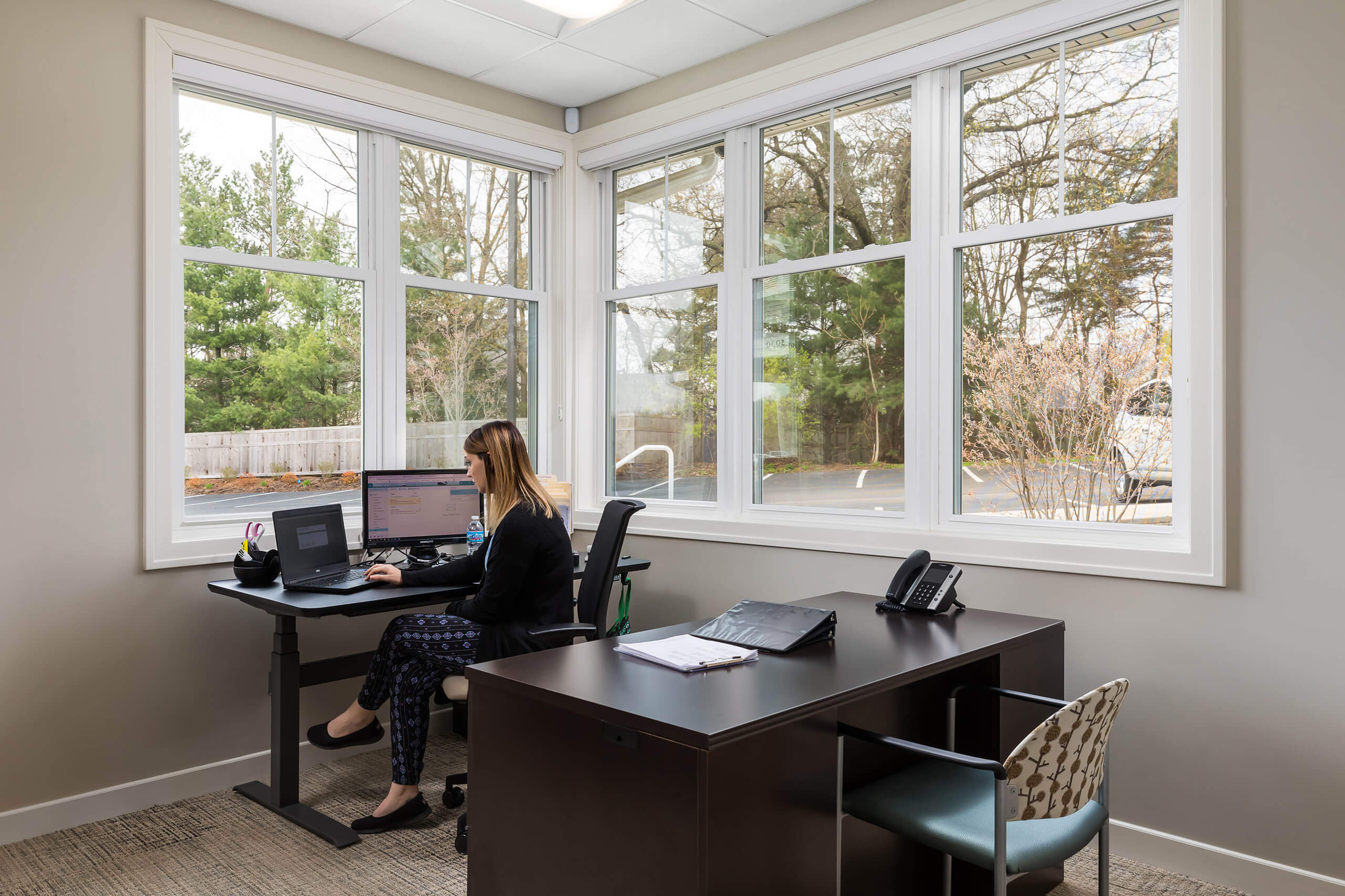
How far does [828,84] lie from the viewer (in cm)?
345

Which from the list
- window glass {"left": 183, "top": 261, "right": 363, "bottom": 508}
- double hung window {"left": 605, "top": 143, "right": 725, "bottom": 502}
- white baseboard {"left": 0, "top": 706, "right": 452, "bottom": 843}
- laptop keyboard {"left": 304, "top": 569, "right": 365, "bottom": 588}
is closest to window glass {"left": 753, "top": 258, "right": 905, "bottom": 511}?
double hung window {"left": 605, "top": 143, "right": 725, "bottom": 502}

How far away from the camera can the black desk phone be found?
2.54 meters

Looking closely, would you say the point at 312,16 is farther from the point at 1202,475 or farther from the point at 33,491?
the point at 1202,475

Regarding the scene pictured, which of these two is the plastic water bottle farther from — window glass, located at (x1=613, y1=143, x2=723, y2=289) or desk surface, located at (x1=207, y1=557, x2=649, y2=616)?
window glass, located at (x1=613, y1=143, x2=723, y2=289)

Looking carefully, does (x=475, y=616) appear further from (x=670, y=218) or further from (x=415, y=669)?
(x=670, y=218)

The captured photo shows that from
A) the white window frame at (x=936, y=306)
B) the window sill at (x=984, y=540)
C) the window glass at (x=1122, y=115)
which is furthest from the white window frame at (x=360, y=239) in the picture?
the window glass at (x=1122, y=115)

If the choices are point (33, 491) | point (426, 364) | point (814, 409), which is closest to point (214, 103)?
point (426, 364)

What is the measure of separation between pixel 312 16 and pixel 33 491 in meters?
2.03

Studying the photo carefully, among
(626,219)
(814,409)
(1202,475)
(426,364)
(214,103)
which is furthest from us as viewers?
(626,219)

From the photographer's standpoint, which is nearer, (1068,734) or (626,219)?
(1068,734)

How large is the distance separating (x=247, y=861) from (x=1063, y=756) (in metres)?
2.40

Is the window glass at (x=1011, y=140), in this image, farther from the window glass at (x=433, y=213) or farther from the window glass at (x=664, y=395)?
the window glass at (x=433, y=213)

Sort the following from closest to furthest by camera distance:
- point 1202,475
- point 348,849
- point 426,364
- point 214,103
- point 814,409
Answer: point 1202,475 → point 348,849 → point 214,103 → point 814,409 → point 426,364

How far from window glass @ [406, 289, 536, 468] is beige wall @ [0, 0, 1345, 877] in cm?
93
